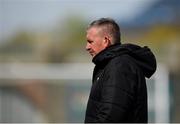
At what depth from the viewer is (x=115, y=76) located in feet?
9.16

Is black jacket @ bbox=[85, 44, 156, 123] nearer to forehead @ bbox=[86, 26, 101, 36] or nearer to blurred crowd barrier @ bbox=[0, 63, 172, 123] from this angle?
forehead @ bbox=[86, 26, 101, 36]

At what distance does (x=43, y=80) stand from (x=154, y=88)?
2047 mm

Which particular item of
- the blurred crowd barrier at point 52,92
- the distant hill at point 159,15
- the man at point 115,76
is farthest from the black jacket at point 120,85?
the distant hill at point 159,15

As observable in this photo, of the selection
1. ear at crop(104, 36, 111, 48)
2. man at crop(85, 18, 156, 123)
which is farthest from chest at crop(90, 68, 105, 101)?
ear at crop(104, 36, 111, 48)

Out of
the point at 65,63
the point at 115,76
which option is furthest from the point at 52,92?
the point at 115,76

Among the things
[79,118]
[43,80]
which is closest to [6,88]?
[43,80]

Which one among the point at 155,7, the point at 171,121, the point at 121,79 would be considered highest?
the point at 155,7

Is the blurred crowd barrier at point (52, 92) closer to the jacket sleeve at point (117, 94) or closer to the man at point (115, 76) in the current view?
the man at point (115, 76)

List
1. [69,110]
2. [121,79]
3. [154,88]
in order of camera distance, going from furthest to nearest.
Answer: [154,88] < [69,110] < [121,79]

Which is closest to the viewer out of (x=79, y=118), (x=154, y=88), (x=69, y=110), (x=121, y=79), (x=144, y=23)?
(x=121, y=79)

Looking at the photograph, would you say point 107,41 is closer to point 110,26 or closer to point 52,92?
point 110,26

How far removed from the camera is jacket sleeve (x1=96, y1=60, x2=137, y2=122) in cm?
276

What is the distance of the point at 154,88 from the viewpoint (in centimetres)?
1194

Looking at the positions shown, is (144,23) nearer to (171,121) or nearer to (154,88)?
(154,88)
